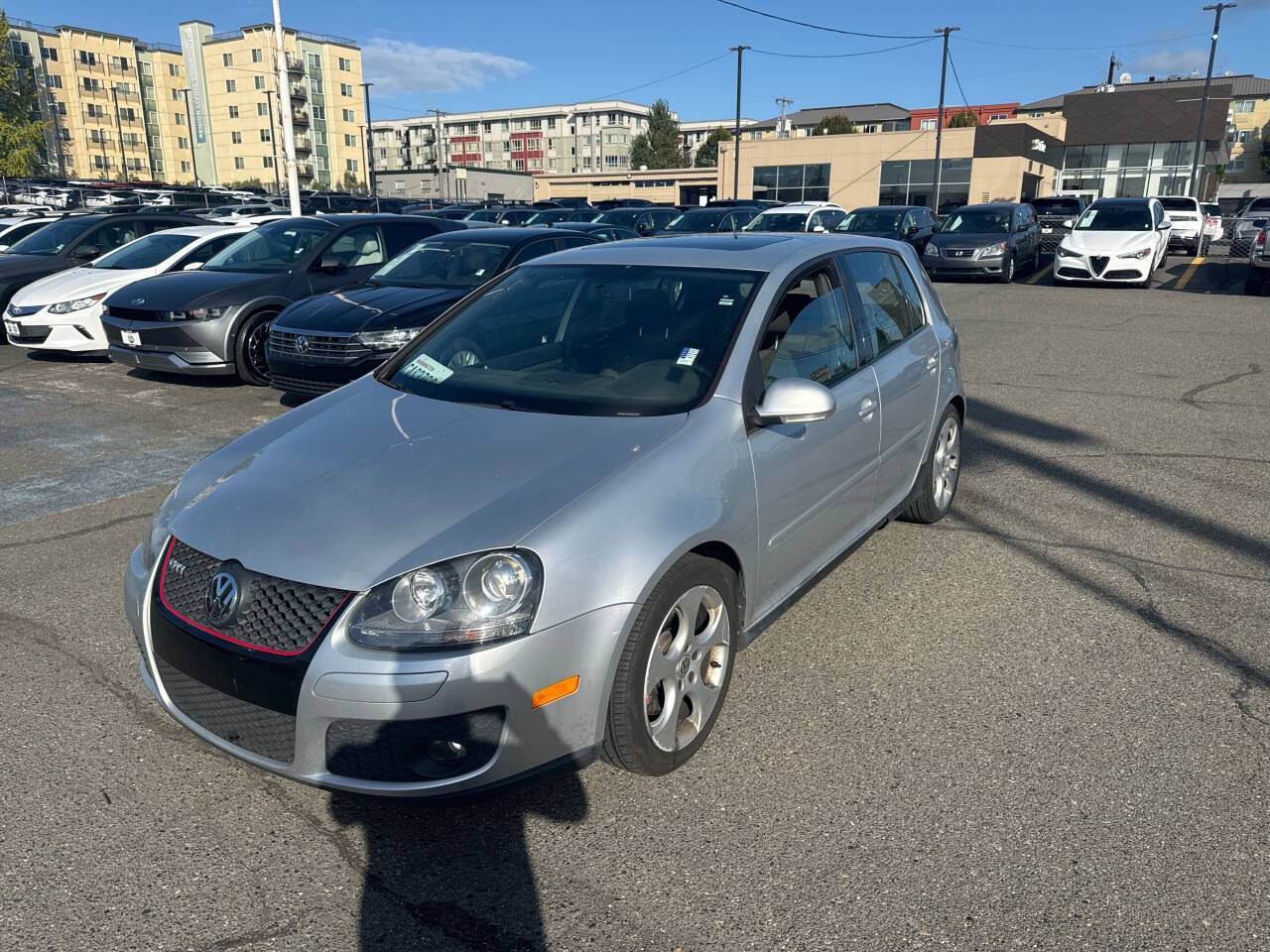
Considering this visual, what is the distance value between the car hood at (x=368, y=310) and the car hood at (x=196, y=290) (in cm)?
116

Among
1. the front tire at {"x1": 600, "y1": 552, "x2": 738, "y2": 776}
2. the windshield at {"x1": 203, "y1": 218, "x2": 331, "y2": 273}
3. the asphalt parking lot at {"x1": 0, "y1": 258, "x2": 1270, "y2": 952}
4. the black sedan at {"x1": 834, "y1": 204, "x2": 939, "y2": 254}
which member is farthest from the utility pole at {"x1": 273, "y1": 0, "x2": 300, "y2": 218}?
the front tire at {"x1": 600, "y1": 552, "x2": 738, "y2": 776}

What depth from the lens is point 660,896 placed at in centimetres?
250

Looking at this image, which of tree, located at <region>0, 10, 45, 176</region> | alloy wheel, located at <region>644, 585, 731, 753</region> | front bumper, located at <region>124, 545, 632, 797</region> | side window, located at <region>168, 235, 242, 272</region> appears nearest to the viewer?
front bumper, located at <region>124, 545, 632, 797</region>

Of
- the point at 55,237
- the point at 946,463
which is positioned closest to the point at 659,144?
the point at 55,237

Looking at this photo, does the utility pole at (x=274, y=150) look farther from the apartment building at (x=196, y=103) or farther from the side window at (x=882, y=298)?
the side window at (x=882, y=298)

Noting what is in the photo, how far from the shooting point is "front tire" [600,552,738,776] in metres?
2.71

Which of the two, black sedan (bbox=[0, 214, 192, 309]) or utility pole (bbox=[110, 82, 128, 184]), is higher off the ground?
utility pole (bbox=[110, 82, 128, 184])

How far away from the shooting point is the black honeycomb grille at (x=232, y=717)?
2537mm

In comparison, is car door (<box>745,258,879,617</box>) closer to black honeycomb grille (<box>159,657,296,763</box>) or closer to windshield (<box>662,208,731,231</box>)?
black honeycomb grille (<box>159,657,296,763</box>)

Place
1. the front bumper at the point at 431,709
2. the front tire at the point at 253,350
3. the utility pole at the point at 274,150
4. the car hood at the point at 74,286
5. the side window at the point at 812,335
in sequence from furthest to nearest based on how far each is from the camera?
the utility pole at the point at 274,150, the car hood at the point at 74,286, the front tire at the point at 253,350, the side window at the point at 812,335, the front bumper at the point at 431,709

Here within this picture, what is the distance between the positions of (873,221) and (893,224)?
45cm

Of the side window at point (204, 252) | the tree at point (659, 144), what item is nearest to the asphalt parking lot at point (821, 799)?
the side window at point (204, 252)

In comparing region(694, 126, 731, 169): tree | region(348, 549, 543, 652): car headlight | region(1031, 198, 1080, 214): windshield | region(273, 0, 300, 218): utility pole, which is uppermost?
region(694, 126, 731, 169): tree

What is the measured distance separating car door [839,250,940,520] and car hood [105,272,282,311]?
6.67m
